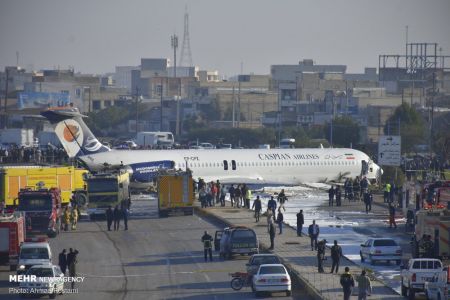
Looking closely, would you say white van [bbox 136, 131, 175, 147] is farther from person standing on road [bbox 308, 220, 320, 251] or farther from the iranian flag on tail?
person standing on road [bbox 308, 220, 320, 251]

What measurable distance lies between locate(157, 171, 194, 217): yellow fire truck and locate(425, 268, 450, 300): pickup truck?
24.9 meters

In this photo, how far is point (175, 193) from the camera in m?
53.7

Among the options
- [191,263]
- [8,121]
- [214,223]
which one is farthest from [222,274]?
[8,121]

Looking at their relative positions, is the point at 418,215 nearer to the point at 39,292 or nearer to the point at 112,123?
the point at 39,292

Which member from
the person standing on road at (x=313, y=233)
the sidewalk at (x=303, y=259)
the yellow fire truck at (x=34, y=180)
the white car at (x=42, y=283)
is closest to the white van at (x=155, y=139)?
the sidewalk at (x=303, y=259)

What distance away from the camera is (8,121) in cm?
16262

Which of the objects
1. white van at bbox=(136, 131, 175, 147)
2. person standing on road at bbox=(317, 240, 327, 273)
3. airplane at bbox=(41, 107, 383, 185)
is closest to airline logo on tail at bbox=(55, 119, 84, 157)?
airplane at bbox=(41, 107, 383, 185)

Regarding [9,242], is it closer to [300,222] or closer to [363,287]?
[363,287]

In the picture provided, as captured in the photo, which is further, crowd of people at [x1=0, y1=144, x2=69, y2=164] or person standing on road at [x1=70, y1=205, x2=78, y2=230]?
crowd of people at [x1=0, y1=144, x2=69, y2=164]

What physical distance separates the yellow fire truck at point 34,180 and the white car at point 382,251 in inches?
737

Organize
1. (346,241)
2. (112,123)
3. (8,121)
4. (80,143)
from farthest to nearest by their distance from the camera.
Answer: (112,123)
(8,121)
(80,143)
(346,241)

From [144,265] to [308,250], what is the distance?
6.22m

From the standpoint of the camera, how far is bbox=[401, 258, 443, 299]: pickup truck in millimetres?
29625

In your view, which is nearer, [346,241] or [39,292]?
[39,292]
